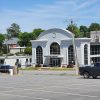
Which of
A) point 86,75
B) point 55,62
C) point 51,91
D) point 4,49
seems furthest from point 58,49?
point 51,91

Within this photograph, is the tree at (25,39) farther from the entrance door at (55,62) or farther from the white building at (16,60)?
the entrance door at (55,62)

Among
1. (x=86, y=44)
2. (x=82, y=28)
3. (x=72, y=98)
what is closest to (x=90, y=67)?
(x=72, y=98)

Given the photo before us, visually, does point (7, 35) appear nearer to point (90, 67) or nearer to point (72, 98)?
point (90, 67)

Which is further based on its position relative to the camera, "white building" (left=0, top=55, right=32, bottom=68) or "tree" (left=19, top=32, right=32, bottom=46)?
"tree" (left=19, top=32, right=32, bottom=46)

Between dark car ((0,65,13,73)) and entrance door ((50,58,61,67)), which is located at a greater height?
entrance door ((50,58,61,67))

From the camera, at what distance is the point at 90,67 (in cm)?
4138

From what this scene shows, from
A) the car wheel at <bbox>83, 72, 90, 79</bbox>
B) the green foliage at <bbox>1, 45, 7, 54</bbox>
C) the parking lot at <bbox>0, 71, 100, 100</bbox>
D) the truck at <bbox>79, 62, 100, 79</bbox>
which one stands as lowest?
the parking lot at <bbox>0, 71, 100, 100</bbox>

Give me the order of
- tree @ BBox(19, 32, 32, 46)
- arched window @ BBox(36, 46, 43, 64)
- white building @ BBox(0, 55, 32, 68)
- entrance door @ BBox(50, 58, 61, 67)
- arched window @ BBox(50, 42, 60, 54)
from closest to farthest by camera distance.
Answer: entrance door @ BBox(50, 58, 61, 67) < arched window @ BBox(50, 42, 60, 54) < arched window @ BBox(36, 46, 43, 64) < white building @ BBox(0, 55, 32, 68) < tree @ BBox(19, 32, 32, 46)

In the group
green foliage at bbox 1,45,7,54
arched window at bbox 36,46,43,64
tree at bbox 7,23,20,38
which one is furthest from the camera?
tree at bbox 7,23,20,38

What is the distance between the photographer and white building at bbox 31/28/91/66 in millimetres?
94188

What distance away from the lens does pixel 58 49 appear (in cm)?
9875

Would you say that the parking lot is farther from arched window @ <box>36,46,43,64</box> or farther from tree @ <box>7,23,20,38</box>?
tree @ <box>7,23,20,38</box>

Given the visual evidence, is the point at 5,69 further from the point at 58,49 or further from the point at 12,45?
the point at 12,45

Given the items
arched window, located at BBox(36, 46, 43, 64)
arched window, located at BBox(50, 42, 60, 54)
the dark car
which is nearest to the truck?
the dark car
